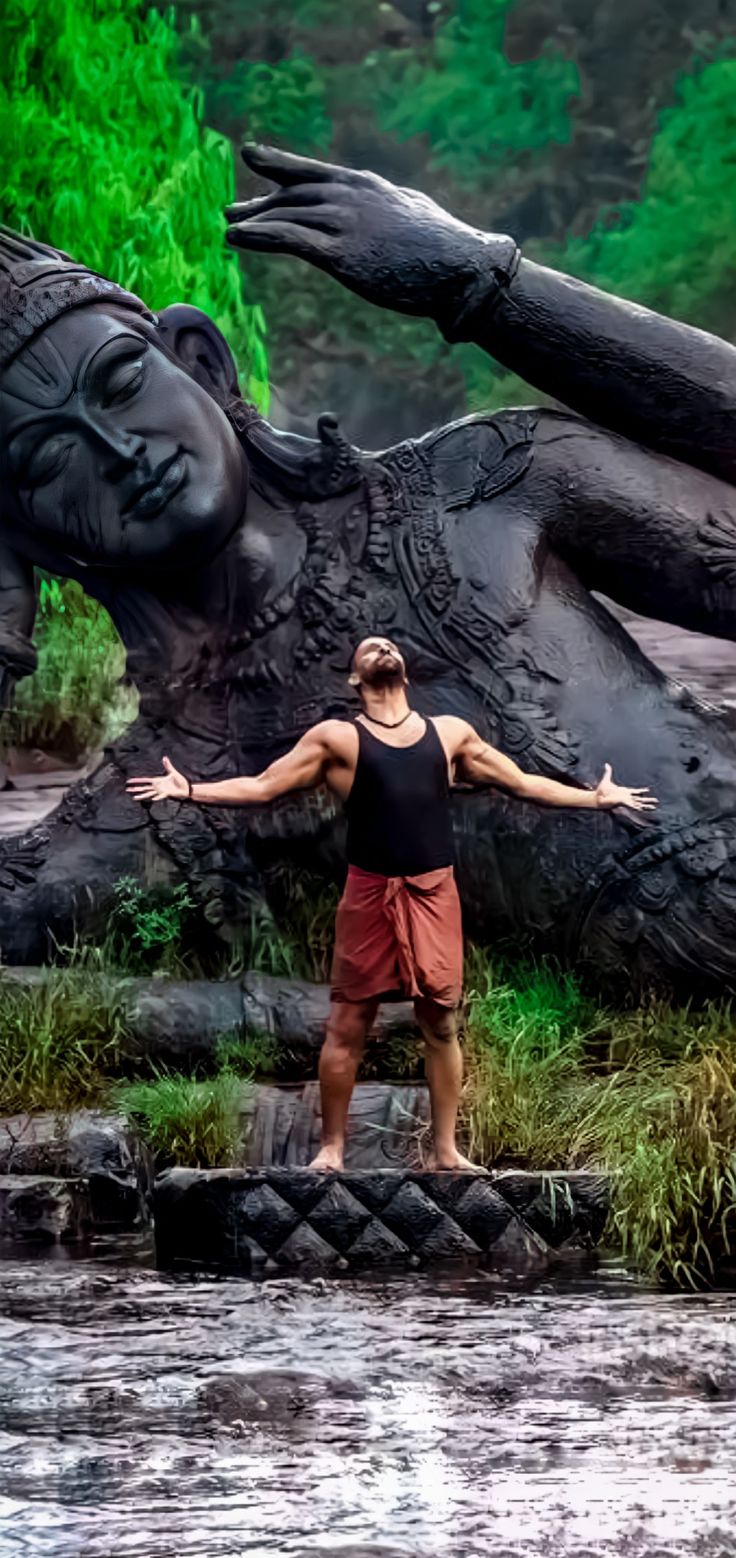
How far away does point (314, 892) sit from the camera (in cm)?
641

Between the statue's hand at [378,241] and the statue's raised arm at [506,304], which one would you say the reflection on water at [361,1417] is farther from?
the statue's hand at [378,241]

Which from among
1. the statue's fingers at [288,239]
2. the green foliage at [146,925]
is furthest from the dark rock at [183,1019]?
the statue's fingers at [288,239]

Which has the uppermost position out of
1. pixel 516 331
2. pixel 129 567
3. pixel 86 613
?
pixel 516 331

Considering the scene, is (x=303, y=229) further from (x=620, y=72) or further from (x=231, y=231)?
(x=620, y=72)

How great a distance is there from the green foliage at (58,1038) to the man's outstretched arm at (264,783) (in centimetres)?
79

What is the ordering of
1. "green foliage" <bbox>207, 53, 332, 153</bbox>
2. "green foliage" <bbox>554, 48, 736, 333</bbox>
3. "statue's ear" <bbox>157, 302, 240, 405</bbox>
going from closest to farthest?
"statue's ear" <bbox>157, 302, 240, 405</bbox> → "green foliage" <bbox>207, 53, 332, 153</bbox> → "green foliage" <bbox>554, 48, 736, 333</bbox>

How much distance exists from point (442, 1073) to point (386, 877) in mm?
399

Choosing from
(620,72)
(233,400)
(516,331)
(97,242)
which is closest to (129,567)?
(233,400)

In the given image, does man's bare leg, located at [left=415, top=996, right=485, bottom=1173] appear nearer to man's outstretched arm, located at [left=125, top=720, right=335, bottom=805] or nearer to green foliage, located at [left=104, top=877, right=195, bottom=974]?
man's outstretched arm, located at [left=125, top=720, right=335, bottom=805]

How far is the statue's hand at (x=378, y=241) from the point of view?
20.1 ft

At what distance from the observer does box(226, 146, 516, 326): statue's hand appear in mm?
6133

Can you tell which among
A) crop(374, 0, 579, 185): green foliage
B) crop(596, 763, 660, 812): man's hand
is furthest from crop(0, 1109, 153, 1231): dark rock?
crop(374, 0, 579, 185): green foliage

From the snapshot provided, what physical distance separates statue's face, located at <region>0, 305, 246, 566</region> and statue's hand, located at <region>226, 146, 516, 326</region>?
403mm

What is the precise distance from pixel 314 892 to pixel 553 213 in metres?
10.8
